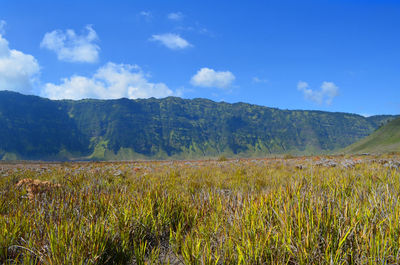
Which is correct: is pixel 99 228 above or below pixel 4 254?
above

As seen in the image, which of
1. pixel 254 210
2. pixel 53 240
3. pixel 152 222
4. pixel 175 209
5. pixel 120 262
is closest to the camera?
pixel 53 240

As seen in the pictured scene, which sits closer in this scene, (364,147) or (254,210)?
(254,210)

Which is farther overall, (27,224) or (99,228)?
(27,224)

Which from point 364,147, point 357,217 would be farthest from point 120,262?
point 364,147

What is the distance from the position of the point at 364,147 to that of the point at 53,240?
169791mm

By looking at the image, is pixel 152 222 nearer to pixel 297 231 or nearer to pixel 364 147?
pixel 297 231

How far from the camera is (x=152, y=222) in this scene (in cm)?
242

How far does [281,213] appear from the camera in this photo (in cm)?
198

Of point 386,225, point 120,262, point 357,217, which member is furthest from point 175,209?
point 386,225

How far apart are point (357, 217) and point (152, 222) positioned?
1941 millimetres

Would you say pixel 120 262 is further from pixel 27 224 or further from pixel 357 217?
pixel 357 217

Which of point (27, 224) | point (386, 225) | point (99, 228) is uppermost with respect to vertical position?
point (386, 225)

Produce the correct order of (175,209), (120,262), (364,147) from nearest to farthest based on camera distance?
1. (120,262)
2. (175,209)
3. (364,147)

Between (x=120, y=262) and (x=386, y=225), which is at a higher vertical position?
(x=386, y=225)
